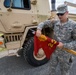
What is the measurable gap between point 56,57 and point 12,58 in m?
2.66

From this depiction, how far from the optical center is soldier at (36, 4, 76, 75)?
9.64ft

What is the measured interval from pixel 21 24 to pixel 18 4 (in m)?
0.51

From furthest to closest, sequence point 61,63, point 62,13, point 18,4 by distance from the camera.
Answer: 1. point 18,4
2. point 61,63
3. point 62,13

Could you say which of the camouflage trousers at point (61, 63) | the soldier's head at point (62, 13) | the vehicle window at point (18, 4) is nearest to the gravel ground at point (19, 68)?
the camouflage trousers at point (61, 63)

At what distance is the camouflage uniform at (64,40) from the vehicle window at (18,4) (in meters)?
1.64

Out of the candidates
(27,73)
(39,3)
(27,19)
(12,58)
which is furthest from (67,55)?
(12,58)

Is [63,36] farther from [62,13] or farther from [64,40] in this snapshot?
[62,13]

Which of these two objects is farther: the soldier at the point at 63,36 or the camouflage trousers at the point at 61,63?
the camouflage trousers at the point at 61,63

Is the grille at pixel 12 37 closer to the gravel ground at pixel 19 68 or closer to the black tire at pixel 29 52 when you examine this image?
the black tire at pixel 29 52

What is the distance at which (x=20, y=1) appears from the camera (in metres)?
4.77

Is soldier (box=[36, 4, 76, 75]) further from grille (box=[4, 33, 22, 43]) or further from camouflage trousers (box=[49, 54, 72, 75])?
grille (box=[4, 33, 22, 43])

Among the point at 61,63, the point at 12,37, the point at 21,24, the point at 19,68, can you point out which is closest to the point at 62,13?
the point at 61,63

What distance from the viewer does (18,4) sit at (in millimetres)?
4758

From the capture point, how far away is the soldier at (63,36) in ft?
9.64
